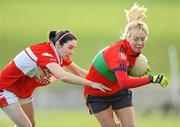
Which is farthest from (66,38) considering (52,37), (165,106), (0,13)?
(0,13)

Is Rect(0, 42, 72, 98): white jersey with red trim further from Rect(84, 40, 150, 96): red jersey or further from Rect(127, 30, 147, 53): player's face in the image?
Rect(127, 30, 147, 53): player's face

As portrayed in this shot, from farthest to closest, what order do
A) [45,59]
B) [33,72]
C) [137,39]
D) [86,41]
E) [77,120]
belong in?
[86,41], [77,120], [33,72], [45,59], [137,39]

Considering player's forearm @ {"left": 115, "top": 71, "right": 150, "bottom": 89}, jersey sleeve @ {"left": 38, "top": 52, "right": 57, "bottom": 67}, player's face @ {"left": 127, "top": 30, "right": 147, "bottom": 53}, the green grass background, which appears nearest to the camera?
player's forearm @ {"left": 115, "top": 71, "right": 150, "bottom": 89}

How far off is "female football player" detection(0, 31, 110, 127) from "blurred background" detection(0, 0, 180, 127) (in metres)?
7.95

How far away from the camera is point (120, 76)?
955 centimetres

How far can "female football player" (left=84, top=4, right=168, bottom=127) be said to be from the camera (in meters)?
9.55

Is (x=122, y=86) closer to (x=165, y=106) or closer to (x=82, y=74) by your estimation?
(x=82, y=74)

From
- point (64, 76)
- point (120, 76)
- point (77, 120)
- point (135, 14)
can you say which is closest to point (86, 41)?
point (77, 120)

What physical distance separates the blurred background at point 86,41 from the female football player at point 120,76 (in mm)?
8151

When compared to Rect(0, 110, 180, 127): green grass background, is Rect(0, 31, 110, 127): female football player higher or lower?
higher

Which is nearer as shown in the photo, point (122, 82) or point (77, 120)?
point (122, 82)

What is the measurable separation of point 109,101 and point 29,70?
1168mm

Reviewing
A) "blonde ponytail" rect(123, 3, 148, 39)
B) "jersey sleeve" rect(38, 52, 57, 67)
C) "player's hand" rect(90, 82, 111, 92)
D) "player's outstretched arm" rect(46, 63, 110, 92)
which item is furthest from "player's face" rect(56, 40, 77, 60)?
"blonde ponytail" rect(123, 3, 148, 39)

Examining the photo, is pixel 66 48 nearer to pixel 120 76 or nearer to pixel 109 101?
pixel 120 76
